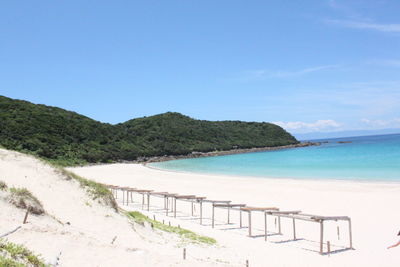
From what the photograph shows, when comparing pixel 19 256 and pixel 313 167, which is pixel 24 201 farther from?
pixel 313 167

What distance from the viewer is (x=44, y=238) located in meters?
6.93

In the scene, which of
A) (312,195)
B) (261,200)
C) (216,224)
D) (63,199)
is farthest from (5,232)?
(312,195)

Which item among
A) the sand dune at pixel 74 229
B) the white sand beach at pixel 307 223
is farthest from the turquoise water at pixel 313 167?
the sand dune at pixel 74 229

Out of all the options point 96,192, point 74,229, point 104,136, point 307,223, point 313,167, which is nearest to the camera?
point 74,229

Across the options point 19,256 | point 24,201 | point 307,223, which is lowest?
point 307,223

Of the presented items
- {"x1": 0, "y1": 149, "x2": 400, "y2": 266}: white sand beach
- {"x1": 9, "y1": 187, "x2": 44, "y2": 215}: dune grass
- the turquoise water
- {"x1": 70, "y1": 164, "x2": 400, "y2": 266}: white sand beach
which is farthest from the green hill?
{"x1": 9, "y1": 187, "x2": 44, "y2": 215}: dune grass

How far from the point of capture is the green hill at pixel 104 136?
4831 centimetres

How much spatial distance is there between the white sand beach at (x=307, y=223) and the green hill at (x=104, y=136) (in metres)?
27.5

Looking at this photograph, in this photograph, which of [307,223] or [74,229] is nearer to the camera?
[74,229]

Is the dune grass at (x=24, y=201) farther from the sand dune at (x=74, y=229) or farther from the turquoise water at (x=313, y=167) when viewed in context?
the turquoise water at (x=313, y=167)

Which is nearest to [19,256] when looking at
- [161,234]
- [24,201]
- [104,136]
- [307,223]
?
[24,201]

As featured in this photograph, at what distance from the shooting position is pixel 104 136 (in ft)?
218

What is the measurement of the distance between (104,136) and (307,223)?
56414 millimetres

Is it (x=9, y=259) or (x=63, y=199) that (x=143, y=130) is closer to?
(x=63, y=199)
